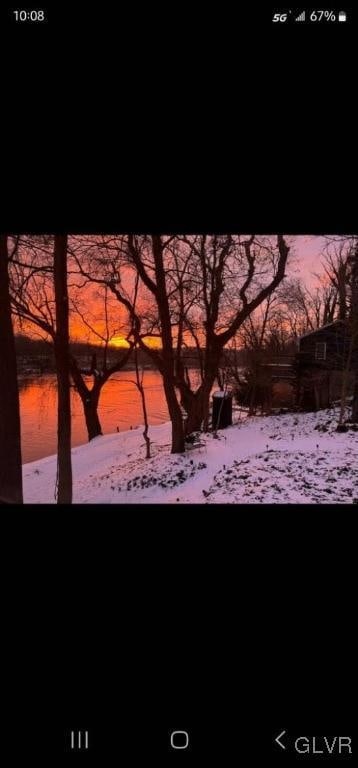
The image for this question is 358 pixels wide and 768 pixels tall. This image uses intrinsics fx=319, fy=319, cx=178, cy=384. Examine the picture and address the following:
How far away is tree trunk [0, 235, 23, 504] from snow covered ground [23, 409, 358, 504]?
1937 millimetres

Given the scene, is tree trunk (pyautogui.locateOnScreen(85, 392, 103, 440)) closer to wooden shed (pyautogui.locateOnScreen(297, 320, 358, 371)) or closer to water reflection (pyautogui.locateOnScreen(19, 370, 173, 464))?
water reflection (pyautogui.locateOnScreen(19, 370, 173, 464))

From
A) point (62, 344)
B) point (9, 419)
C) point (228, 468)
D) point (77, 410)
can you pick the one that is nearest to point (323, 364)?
point (228, 468)

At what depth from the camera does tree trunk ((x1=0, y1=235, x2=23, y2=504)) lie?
6.75 ft

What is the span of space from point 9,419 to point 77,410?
23.7 feet

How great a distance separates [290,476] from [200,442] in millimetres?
3015

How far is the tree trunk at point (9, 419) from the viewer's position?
206cm
